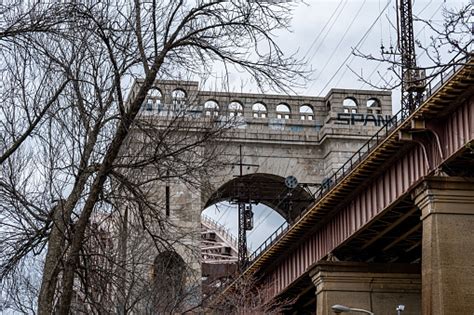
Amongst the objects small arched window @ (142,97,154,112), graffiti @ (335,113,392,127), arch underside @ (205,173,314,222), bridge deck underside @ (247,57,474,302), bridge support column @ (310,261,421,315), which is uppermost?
graffiti @ (335,113,392,127)

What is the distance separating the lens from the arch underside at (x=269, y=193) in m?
92.8

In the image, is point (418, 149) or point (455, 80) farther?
point (418, 149)

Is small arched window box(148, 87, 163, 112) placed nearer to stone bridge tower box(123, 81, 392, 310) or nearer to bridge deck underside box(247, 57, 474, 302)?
bridge deck underside box(247, 57, 474, 302)

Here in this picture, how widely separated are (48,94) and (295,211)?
3180 inches

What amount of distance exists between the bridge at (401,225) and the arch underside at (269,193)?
20.9 meters

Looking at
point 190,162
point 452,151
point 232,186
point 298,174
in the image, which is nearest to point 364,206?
point 452,151

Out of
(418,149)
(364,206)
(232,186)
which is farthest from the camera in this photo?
(232,186)

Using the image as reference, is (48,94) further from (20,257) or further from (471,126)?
(471,126)

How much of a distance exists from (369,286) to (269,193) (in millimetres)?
44963

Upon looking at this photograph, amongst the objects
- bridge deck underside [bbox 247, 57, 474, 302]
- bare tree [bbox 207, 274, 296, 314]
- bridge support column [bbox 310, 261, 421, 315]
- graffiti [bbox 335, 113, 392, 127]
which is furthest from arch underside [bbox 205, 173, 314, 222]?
bridge support column [bbox 310, 261, 421, 315]

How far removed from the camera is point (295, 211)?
102 metres

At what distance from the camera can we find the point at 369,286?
192 feet

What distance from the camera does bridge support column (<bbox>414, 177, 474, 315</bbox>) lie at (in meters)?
41.4

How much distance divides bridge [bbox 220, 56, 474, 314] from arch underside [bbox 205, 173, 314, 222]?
68.6ft
